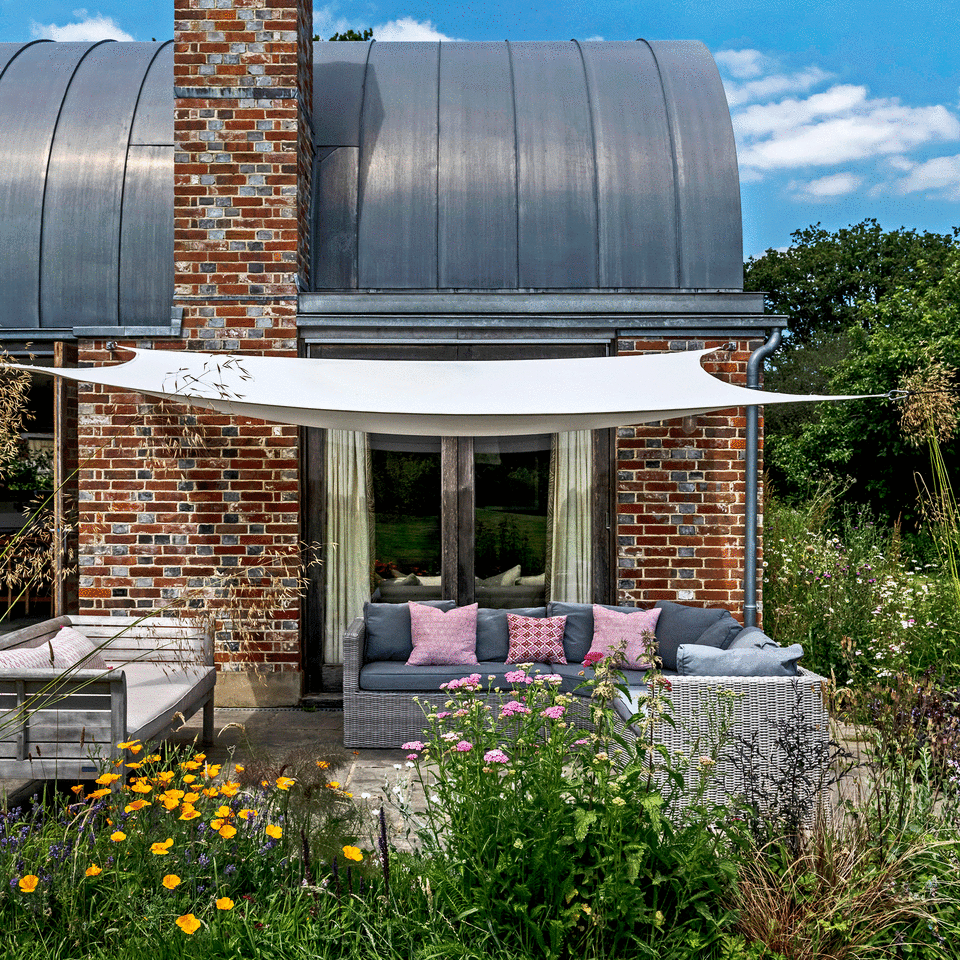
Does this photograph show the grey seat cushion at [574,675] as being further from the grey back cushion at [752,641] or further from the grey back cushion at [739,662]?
the grey back cushion at [739,662]

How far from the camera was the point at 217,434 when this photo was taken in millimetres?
5727

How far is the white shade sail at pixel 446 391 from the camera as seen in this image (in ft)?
14.4

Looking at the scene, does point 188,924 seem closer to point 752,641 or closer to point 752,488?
point 752,641

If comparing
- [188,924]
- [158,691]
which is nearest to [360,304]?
[158,691]

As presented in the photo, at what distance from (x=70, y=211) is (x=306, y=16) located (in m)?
2.51

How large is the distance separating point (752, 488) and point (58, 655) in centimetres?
461

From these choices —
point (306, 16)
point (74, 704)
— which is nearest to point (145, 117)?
point (306, 16)

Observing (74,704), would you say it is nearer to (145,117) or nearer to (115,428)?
(115,428)

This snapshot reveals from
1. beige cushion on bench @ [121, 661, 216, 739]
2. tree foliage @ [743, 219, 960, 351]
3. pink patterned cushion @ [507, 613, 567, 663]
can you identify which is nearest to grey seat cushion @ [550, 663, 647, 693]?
pink patterned cushion @ [507, 613, 567, 663]

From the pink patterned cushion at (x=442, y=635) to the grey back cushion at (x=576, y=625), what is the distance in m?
0.63

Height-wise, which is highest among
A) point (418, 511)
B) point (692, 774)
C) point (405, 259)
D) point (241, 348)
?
point (405, 259)

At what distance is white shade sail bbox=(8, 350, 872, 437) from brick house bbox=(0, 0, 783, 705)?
28.3 inches

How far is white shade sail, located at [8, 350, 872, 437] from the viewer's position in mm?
4375

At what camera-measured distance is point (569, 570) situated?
19.4ft
